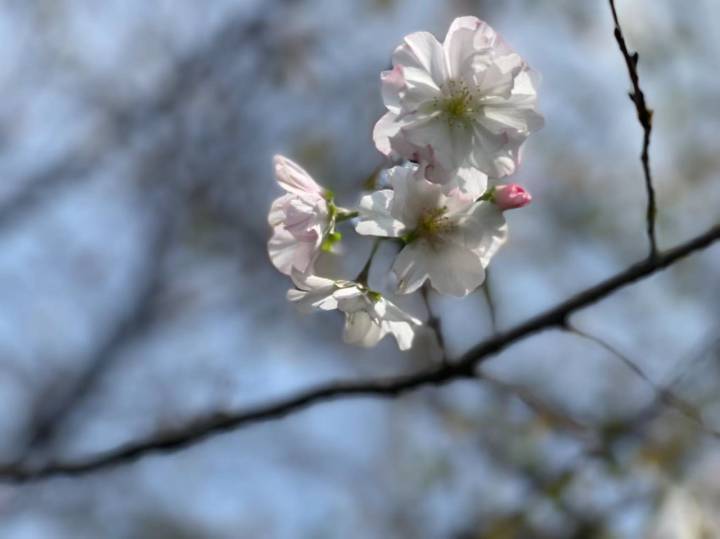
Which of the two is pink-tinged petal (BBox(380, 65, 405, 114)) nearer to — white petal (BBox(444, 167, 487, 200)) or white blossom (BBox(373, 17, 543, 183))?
white blossom (BBox(373, 17, 543, 183))

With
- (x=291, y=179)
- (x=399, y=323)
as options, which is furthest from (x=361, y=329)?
(x=291, y=179)

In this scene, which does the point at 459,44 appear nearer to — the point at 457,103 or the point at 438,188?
the point at 457,103

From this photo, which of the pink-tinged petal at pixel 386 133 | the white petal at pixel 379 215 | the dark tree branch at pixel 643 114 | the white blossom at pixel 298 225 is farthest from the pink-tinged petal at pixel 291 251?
the dark tree branch at pixel 643 114

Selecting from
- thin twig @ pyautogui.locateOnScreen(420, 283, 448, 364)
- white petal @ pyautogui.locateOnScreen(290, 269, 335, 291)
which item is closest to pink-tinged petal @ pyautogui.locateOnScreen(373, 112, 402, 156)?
white petal @ pyautogui.locateOnScreen(290, 269, 335, 291)

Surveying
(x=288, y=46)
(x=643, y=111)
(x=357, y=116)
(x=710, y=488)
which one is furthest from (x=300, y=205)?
(x=357, y=116)

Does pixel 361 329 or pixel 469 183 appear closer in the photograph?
pixel 469 183

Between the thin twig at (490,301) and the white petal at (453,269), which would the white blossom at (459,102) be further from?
the thin twig at (490,301)

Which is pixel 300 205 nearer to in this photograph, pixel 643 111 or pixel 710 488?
pixel 643 111
